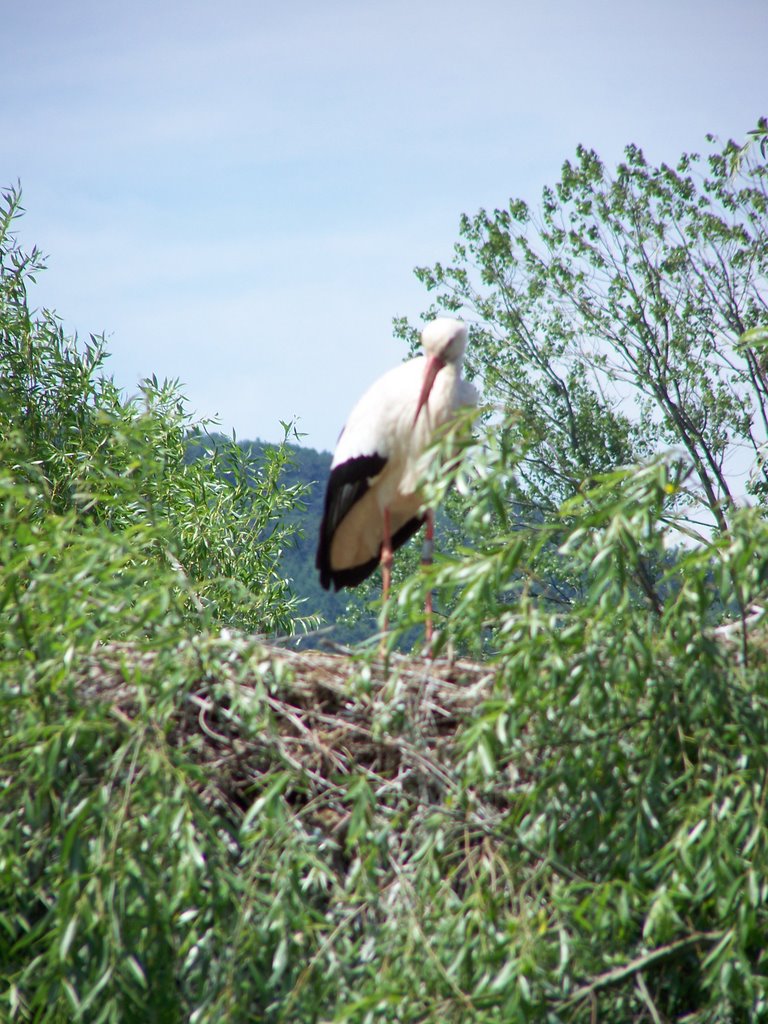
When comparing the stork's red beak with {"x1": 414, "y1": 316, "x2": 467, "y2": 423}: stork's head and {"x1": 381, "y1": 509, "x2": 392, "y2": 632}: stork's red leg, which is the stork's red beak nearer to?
{"x1": 414, "y1": 316, "x2": 467, "y2": 423}: stork's head

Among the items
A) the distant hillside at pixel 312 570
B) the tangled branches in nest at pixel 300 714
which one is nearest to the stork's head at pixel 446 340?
the distant hillside at pixel 312 570

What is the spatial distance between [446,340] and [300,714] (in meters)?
2.11

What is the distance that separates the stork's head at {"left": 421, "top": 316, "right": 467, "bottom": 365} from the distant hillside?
3.80 ft

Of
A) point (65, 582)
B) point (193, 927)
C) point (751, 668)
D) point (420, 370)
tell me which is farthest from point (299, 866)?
point (420, 370)

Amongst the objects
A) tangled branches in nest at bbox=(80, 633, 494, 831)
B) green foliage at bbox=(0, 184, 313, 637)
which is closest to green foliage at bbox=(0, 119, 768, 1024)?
tangled branches in nest at bbox=(80, 633, 494, 831)

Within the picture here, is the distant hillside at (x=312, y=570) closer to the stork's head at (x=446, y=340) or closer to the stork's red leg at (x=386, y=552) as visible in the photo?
the stork's red leg at (x=386, y=552)

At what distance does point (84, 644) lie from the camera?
3061 mm

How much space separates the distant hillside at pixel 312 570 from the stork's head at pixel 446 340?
3.80 feet

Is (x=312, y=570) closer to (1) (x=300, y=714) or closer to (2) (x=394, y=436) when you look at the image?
(2) (x=394, y=436)

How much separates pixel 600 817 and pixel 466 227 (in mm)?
11918

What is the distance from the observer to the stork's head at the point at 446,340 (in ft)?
16.7

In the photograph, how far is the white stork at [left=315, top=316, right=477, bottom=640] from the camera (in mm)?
5109

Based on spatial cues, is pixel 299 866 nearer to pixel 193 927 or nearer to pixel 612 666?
pixel 193 927

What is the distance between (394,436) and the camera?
205 inches
